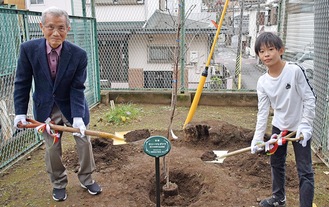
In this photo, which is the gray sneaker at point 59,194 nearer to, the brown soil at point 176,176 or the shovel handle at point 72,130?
the brown soil at point 176,176

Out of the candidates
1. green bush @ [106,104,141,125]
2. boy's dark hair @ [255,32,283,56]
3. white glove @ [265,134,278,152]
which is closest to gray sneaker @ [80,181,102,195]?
white glove @ [265,134,278,152]

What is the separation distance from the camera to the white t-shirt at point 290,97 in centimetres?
232

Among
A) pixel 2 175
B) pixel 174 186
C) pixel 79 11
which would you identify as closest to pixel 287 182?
pixel 174 186

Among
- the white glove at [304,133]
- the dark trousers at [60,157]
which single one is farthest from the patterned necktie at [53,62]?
the white glove at [304,133]

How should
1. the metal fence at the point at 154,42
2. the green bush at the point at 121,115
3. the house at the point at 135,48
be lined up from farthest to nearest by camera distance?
the house at the point at 135,48 → the metal fence at the point at 154,42 → the green bush at the point at 121,115

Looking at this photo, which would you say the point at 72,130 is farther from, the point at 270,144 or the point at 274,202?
the point at 274,202

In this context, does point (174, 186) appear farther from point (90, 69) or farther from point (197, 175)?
point (90, 69)

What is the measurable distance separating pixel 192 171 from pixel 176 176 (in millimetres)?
186

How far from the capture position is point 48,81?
269 centimetres

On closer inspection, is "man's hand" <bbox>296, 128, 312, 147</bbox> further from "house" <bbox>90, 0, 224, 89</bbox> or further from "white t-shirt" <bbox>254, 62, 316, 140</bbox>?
"house" <bbox>90, 0, 224, 89</bbox>

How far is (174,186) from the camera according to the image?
3102 millimetres

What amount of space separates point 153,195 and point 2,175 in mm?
1746

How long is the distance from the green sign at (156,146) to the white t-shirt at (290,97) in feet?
3.03

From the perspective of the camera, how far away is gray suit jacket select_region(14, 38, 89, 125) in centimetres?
263
